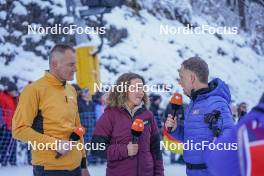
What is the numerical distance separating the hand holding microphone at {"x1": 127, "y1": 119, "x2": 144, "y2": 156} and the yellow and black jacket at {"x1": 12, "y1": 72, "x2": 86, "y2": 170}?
14.3 inches

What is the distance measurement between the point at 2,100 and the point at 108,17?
7307 mm

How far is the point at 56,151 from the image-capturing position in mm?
3127

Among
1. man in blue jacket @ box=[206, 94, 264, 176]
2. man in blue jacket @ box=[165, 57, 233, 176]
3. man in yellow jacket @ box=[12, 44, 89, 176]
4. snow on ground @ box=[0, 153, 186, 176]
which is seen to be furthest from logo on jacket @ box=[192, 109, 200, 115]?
snow on ground @ box=[0, 153, 186, 176]

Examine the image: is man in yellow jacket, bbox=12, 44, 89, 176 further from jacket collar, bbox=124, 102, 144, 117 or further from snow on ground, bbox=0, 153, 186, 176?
snow on ground, bbox=0, 153, 186, 176

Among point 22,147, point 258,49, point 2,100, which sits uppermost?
point 258,49

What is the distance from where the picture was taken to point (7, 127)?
738cm

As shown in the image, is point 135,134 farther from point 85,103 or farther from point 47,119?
point 85,103

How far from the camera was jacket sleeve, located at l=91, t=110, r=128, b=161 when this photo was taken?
3188 millimetres

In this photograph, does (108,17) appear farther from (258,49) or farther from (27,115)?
(27,115)

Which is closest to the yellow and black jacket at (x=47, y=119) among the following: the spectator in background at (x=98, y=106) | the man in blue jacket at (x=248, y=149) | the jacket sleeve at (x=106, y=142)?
the jacket sleeve at (x=106, y=142)

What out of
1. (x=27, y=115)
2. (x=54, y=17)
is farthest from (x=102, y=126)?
(x=54, y=17)

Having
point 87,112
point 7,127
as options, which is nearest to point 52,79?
point 7,127

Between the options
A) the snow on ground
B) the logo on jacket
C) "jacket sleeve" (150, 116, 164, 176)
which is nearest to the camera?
the logo on jacket

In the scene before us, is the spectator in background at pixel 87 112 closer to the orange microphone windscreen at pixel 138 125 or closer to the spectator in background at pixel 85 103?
the spectator in background at pixel 85 103
